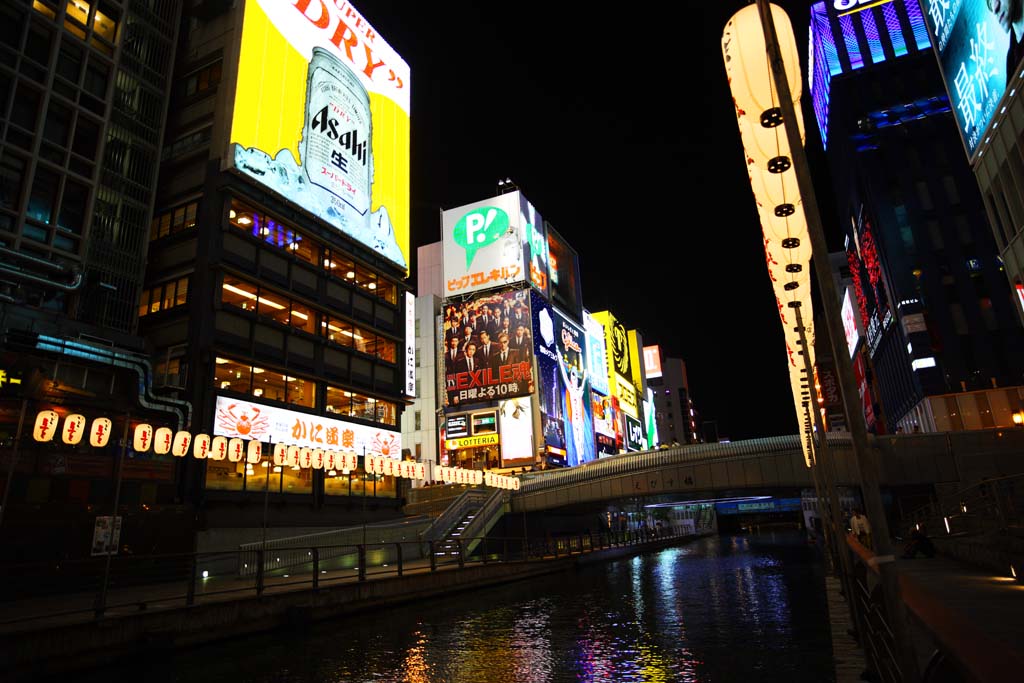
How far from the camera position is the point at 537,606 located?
65.1 feet

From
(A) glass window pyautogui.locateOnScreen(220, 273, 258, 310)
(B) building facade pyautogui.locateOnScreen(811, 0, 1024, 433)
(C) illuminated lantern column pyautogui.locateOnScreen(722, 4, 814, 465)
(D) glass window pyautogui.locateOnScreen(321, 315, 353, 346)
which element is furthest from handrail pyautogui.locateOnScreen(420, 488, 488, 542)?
(B) building facade pyautogui.locateOnScreen(811, 0, 1024, 433)

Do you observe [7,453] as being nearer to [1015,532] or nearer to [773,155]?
[773,155]

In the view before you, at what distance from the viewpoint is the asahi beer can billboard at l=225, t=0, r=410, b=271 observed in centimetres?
3772

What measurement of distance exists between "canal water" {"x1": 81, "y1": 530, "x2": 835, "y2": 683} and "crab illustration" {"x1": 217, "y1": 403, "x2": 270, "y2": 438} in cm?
1640

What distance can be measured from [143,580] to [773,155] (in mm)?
21638

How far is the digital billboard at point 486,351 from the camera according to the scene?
235 feet

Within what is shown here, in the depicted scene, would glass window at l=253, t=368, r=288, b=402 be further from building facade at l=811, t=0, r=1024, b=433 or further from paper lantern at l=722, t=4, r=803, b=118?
building facade at l=811, t=0, r=1024, b=433

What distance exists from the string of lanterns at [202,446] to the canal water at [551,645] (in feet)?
37.2

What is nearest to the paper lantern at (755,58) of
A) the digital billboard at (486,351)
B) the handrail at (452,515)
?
the handrail at (452,515)

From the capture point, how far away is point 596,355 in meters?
96.9

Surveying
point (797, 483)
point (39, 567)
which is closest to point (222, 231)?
point (39, 567)

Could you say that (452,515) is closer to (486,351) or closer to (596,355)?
(486,351)

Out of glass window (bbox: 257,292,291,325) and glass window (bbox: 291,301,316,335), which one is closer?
glass window (bbox: 257,292,291,325)

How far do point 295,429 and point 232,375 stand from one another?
4863mm
